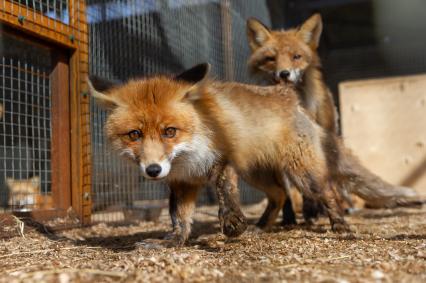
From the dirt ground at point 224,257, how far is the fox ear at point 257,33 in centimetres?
199

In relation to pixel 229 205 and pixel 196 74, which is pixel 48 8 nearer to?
pixel 196 74

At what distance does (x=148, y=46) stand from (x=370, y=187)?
268cm

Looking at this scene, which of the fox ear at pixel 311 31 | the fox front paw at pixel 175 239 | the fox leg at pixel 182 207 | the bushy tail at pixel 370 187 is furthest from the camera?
the fox ear at pixel 311 31

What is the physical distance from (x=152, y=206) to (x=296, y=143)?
234 centimetres

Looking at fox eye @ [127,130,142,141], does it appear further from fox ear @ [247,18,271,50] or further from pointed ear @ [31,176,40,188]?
fox ear @ [247,18,271,50]

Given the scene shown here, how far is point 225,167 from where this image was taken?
2.97 meters

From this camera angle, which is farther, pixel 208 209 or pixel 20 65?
pixel 208 209

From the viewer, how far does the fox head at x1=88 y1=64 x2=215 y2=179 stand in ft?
8.56

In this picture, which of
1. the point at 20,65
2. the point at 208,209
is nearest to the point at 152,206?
the point at 208,209

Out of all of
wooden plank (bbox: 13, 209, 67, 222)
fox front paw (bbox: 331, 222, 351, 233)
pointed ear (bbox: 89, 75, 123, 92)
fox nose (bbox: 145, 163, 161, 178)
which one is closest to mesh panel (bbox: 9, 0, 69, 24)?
pointed ear (bbox: 89, 75, 123, 92)

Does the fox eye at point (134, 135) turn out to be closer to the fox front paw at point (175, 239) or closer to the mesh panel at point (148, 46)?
the fox front paw at point (175, 239)

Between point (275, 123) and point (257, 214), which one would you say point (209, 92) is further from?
point (257, 214)

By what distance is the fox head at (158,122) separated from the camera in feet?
8.56

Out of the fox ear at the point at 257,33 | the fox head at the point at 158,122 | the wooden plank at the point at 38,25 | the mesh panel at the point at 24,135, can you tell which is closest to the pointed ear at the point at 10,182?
the mesh panel at the point at 24,135
